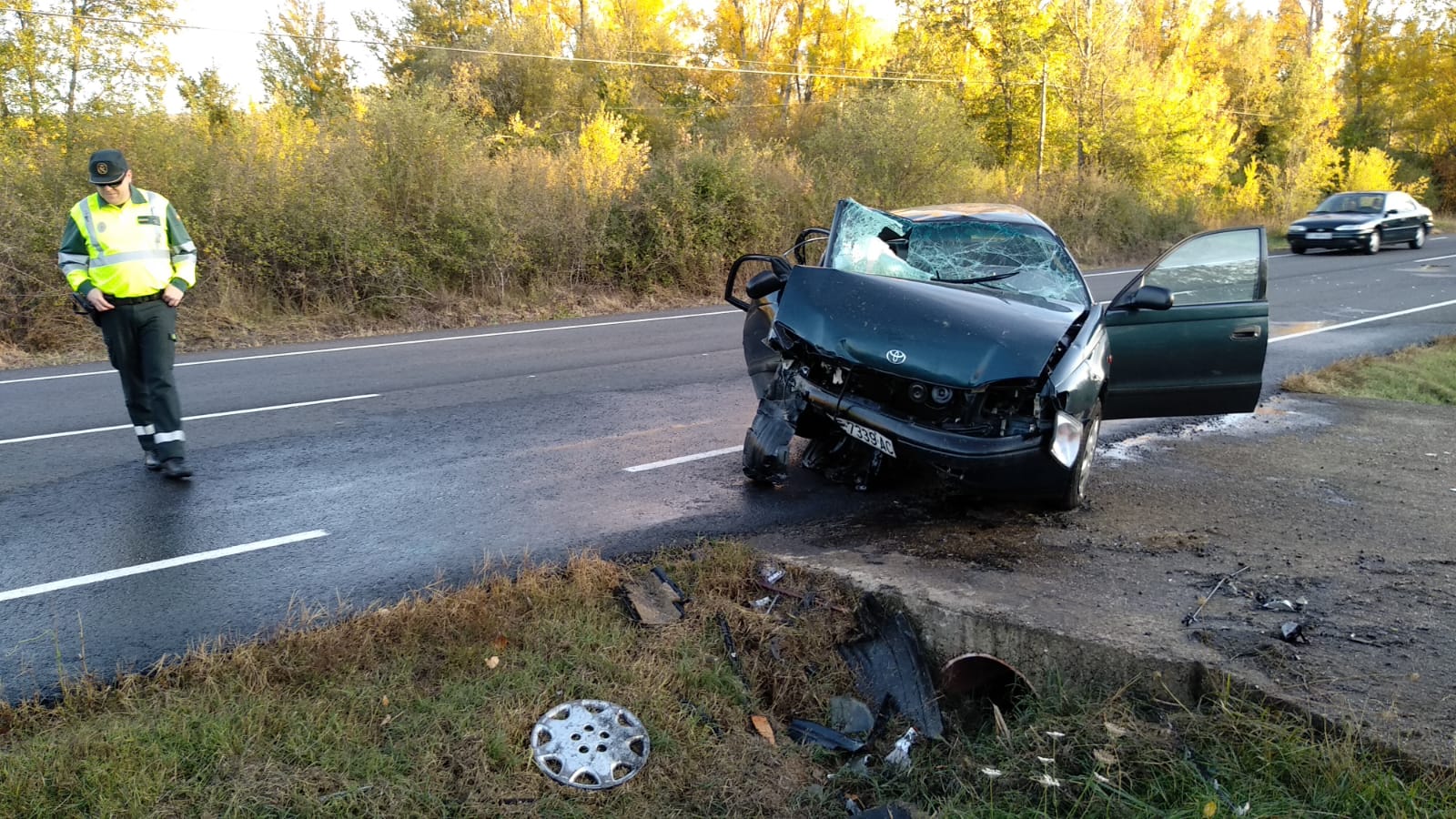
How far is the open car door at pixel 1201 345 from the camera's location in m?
6.32

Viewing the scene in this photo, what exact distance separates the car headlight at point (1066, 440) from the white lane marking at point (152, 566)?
3.69 metres

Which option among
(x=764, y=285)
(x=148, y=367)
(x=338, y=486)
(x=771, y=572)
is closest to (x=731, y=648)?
(x=771, y=572)

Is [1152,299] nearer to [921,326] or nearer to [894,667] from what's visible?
[921,326]

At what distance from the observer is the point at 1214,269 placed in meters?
6.66

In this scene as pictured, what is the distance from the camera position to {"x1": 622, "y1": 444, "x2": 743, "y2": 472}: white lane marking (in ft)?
21.0

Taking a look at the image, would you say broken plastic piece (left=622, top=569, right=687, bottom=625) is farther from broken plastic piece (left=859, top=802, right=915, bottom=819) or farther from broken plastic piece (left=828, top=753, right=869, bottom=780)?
broken plastic piece (left=859, top=802, right=915, bottom=819)

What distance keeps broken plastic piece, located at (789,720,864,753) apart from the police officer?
4350 millimetres

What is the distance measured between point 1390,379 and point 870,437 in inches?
306

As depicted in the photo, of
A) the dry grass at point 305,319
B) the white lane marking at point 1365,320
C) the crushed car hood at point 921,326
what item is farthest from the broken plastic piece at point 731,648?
the white lane marking at point 1365,320

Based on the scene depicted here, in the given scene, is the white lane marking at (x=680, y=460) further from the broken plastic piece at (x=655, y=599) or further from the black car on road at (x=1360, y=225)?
the black car on road at (x=1360, y=225)

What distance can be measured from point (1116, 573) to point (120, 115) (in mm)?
15210

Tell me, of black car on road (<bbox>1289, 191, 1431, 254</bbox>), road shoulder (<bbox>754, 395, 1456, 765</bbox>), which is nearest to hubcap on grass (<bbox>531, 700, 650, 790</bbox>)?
road shoulder (<bbox>754, 395, 1456, 765</bbox>)

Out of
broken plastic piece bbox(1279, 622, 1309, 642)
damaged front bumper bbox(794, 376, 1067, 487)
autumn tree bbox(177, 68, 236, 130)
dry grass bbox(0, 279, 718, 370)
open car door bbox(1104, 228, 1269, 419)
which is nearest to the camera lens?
broken plastic piece bbox(1279, 622, 1309, 642)

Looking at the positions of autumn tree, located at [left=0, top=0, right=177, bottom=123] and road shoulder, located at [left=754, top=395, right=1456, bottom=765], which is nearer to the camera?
road shoulder, located at [left=754, top=395, right=1456, bottom=765]
